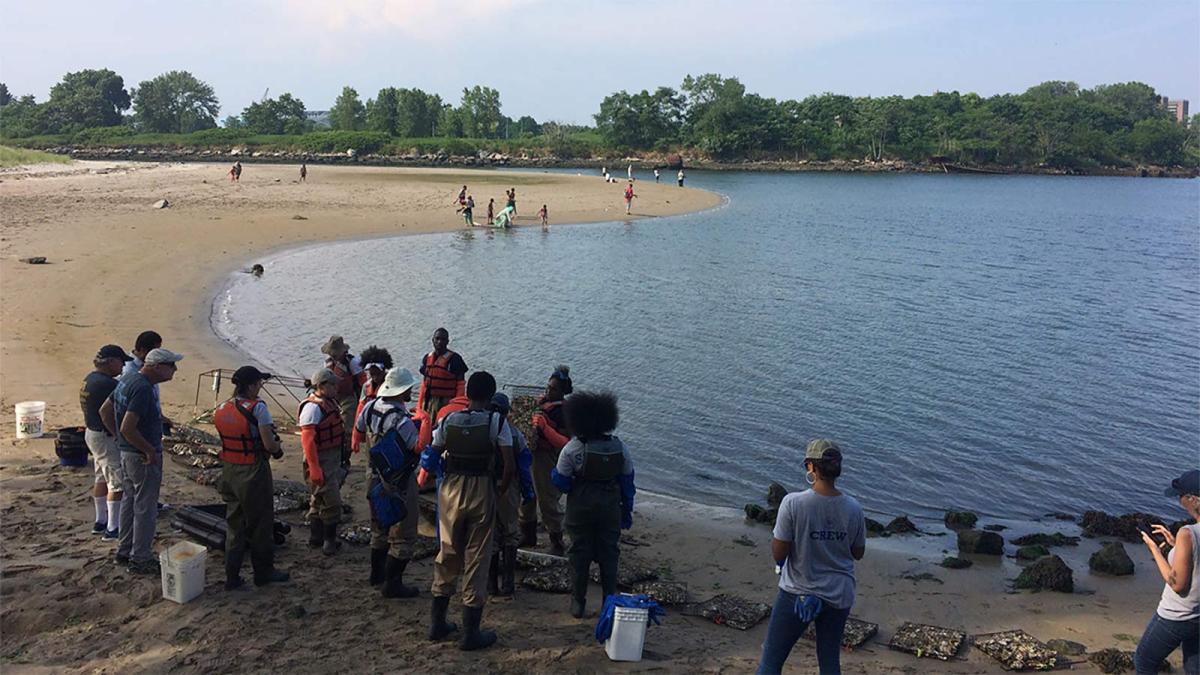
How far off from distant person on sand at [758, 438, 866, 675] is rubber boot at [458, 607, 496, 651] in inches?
90.4

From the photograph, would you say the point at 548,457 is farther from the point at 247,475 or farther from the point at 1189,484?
the point at 1189,484

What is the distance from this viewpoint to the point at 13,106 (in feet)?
407

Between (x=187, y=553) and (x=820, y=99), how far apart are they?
140336 millimetres

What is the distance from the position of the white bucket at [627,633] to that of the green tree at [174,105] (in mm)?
141255

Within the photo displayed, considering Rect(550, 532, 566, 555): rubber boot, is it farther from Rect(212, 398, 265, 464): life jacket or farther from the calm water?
the calm water

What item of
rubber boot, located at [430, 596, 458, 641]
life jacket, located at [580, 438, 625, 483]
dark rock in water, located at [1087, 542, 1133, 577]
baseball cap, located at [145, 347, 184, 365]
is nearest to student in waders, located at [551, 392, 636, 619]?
life jacket, located at [580, 438, 625, 483]

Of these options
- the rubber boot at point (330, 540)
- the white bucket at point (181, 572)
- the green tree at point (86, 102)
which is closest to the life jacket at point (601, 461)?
the rubber boot at point (330, 540)

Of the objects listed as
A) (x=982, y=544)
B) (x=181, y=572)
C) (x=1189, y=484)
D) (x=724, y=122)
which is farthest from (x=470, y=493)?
(x=724, y=122)

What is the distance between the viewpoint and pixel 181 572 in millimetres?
7301

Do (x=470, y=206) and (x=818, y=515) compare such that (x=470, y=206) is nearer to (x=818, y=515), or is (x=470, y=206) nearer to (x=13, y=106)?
(x=818, y=515)

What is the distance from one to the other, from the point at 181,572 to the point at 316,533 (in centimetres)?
175

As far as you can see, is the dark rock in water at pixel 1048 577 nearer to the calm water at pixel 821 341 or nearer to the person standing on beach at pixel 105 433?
the calm water at pixel 821 341

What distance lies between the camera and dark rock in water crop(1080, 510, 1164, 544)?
12.3m

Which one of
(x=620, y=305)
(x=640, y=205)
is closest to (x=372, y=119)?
(x=640, y=205)
